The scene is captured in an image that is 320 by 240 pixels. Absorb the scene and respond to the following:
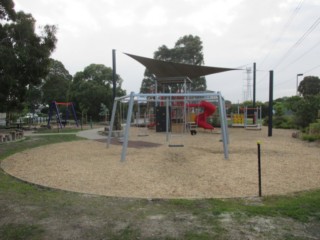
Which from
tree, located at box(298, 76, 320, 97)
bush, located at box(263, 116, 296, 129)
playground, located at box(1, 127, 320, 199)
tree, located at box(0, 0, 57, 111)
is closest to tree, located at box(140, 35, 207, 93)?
bush, located at box(263, 116, 296, 129)

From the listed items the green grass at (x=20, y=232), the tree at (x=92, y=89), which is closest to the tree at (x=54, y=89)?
the tree at (x=92, y=89)

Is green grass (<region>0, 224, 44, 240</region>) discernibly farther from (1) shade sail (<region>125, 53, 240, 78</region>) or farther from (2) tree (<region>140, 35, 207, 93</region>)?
(2) tree (<region>140, 35, 207, 93</region>)

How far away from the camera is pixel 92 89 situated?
35594 millimetres

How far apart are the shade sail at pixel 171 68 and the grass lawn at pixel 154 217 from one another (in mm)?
13011

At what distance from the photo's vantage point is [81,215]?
4090 millimetres

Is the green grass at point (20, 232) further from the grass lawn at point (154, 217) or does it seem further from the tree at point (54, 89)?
the tree at point (54, 89)

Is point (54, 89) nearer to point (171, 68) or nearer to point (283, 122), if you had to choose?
point (171, 68)

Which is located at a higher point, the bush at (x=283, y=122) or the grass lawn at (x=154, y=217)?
the bush at (x=283, y=122)

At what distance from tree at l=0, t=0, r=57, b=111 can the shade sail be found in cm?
574

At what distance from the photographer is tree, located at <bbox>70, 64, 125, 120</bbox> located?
35.7 meters

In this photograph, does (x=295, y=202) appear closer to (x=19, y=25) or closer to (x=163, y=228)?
(x=163, y=228)

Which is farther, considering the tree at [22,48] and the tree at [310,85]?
the tree at [310,85]

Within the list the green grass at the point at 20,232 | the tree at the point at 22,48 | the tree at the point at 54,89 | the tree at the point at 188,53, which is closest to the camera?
the green grass at the point at 20,232

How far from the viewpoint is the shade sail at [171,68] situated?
17.7m
